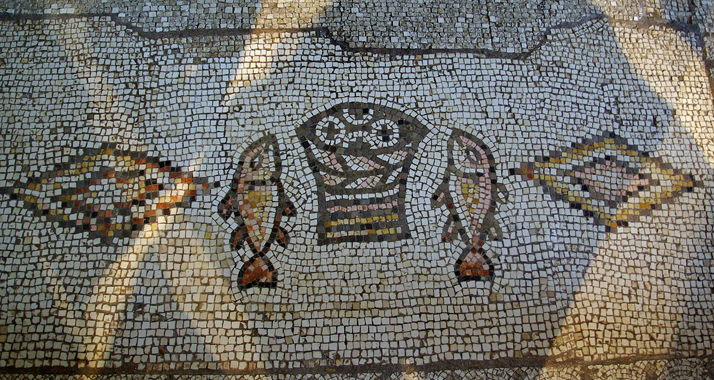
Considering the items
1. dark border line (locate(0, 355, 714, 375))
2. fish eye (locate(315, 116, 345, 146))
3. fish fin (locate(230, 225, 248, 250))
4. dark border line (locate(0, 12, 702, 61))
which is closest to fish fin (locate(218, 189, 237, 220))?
fish fin (locate(230, 225, 248, 250))

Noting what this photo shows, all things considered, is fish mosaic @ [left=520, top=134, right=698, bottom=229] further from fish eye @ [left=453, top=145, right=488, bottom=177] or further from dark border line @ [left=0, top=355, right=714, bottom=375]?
dark border line @ [left=0, top=355, right=714, bottom=375]

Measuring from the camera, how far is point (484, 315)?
3131 millimetres

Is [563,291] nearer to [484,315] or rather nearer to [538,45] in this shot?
[484,315]

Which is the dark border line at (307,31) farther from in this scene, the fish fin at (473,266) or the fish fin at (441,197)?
the fish fin at (473,266)

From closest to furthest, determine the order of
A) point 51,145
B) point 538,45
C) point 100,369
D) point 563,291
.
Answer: point 100,369
point 563,291
point 51,145
point 538,45

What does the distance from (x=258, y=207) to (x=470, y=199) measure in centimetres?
136

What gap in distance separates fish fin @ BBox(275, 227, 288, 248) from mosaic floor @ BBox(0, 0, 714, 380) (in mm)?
32

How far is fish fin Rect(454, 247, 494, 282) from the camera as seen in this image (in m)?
3.22

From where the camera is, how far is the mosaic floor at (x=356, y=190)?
10.1 ft

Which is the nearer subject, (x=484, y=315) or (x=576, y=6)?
(x=484, y=315)

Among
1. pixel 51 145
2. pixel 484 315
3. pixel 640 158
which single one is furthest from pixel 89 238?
pixel 640 158

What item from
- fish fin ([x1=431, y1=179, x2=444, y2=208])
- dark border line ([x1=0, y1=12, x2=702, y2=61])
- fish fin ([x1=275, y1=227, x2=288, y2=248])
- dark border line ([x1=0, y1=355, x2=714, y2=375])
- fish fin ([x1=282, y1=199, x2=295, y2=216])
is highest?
dark border line ([x1=0, y1=12, x2=702, y2=61])

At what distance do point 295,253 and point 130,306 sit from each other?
101 centimetres

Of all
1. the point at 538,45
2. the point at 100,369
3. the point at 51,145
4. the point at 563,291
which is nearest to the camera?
the point at 100,369
